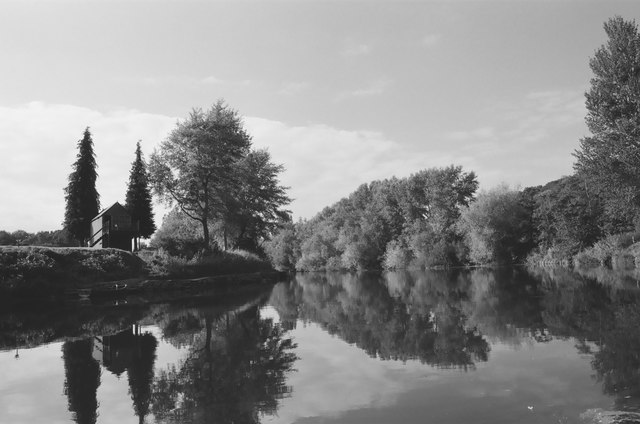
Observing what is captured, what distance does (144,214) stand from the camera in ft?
167

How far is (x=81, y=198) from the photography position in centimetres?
5022

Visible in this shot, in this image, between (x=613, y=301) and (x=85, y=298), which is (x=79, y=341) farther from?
(x=613, y=301)

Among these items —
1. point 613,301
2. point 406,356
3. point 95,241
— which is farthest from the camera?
point 95,241

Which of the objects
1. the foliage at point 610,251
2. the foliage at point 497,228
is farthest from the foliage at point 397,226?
the foliage at point 610,251

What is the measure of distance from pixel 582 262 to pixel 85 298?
4872cm

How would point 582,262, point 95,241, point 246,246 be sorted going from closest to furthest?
1. point 95,241
2. point 582,262
3. point 246,246

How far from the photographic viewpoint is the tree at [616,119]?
2974cm

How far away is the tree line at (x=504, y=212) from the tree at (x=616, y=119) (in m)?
0.06

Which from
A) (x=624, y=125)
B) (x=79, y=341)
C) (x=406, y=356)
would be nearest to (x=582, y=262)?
(x=624, y=125)

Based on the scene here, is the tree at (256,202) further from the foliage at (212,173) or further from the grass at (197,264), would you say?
the grass at (197,264)

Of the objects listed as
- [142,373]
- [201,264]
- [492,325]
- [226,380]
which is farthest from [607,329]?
[201,264]

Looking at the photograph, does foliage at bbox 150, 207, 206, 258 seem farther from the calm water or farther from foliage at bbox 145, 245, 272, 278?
the calm water

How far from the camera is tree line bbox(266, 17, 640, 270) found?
30906 mm

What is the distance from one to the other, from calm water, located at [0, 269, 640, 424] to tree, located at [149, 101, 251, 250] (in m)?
23.5
